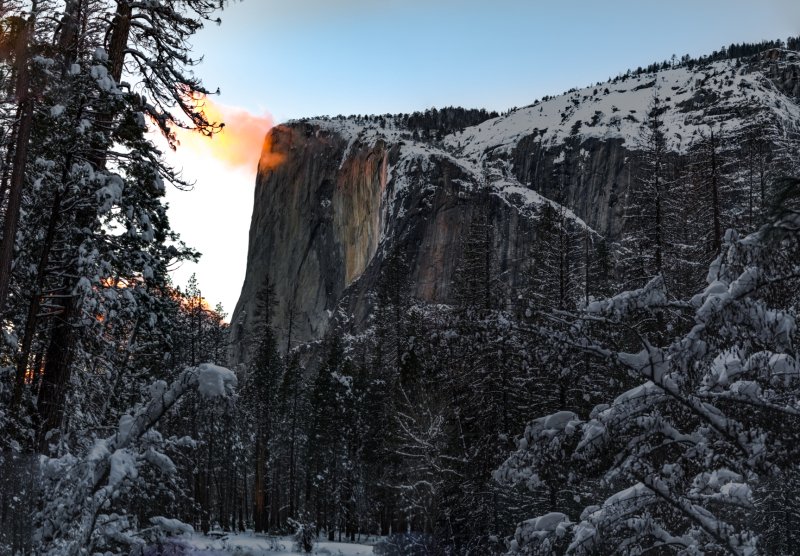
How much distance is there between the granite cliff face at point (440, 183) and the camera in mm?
111062

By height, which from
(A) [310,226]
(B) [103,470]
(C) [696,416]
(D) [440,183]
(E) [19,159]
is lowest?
(B) [103,470]

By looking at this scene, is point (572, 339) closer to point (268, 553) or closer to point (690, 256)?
point (690, 256)

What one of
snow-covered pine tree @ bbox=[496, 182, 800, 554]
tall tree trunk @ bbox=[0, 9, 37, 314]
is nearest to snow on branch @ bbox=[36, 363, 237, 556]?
snow-covered pine tree @ bbox=[496, 182, 800, 554]

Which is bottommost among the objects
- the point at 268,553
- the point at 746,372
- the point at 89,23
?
the point at 268,553

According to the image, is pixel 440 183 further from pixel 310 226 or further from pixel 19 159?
pixel 19 159

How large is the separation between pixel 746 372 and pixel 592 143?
13089 cm

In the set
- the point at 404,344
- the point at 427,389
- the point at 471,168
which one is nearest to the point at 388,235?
the point at 471,168

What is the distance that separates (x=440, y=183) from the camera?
117 metres

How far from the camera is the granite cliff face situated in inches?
4373

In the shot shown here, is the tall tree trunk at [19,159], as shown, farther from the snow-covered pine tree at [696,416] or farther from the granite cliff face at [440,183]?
the granite cliff face at [440,183]

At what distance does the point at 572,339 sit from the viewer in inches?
275

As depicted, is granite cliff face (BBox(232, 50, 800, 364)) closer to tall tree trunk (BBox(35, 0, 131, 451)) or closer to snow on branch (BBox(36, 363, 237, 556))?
tall tree trunk (BBox(35, 0, 131, 451))

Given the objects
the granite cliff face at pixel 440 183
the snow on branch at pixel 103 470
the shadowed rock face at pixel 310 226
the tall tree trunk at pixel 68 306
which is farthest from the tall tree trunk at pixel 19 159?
the shadowed rock face at pixel 310 226

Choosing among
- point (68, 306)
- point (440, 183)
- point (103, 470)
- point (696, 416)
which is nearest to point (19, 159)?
point (68, 306)
